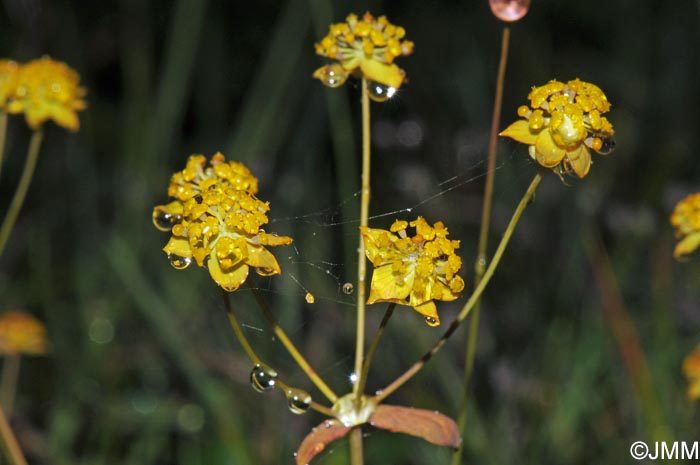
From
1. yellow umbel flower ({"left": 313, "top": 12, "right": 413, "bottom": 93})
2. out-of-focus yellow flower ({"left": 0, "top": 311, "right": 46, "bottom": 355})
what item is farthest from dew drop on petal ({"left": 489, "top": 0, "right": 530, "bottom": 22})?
out-of-focus yellow flower ({"left": 0, "top": 311, "right": 46, "bottom": 355})

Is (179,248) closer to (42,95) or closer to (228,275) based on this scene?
(228,275)

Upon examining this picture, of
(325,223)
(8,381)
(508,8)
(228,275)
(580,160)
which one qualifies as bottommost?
(228,275)

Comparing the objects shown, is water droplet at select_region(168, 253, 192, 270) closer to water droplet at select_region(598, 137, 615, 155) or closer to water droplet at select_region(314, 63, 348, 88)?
water droplet at select_region(314, 63, 348, 88)

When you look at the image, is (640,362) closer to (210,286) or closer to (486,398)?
(486,398)

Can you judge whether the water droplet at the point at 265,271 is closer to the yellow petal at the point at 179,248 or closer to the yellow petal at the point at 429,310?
the yellow petal at the point at 179,248

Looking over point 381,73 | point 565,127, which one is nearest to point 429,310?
point 565,127

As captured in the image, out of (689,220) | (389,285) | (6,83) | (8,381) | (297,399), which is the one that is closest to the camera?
(389,285)

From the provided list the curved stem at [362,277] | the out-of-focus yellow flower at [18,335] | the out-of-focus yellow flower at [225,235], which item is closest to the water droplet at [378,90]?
the curved stem at [362,277]

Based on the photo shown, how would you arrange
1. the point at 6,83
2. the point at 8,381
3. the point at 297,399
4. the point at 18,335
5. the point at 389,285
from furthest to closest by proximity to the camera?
1. the point at 8,381
2. the point at 18,335
3. the point at 6,83
4. the point at 297,399
5. the point at 389,285
